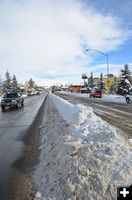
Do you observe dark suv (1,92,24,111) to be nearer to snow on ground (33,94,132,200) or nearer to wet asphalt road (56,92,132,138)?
wet asphalt road (56,92,132,138)

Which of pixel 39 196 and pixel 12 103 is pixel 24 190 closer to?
pixel 39 196

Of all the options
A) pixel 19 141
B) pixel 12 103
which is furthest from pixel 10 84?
pixel 19 141

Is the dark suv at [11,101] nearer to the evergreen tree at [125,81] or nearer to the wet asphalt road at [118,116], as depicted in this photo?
the wet asphalt road at [118,116]

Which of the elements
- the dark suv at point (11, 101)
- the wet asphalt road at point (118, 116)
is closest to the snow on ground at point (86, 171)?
the wet asphalt road at point (118, 116)

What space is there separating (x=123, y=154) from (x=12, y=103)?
25.5 m

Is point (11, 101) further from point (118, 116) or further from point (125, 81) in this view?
point (125, 81)

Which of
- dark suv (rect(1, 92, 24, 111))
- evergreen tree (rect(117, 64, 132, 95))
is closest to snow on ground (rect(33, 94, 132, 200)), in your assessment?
dark suv (rect(1, 92, 24, 111))

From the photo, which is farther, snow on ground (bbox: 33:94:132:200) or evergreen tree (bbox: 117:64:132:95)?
evergreen tree (bbox: 117:64:132:95)

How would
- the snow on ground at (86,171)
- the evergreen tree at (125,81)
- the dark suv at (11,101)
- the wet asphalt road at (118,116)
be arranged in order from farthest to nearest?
the evergreen tree at (125,81) → the dark suv at (11,101) → the wet asphalt road at (118,116) → the snow on ground at (86,171)

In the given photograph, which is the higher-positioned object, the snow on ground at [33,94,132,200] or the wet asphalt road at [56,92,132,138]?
the snow on ground at [33,94,132,200]

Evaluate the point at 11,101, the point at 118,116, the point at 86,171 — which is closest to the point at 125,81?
the point at 11,101

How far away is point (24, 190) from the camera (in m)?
5.41

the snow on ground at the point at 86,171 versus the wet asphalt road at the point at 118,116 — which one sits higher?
the snow on ground at the point at 86,171

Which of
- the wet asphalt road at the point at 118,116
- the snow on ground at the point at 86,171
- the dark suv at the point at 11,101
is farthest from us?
the dark suv at the point at 11,101
